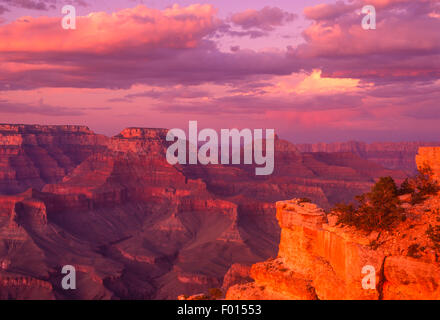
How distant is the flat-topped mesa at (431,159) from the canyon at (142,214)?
124 ft

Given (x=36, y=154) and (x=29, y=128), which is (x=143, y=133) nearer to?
(x=36, y=154)

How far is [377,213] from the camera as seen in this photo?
2108cm

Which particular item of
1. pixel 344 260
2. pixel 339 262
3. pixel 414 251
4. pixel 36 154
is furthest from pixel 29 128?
pixel 414 251

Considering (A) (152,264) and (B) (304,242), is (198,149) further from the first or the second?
(B) (304,242)

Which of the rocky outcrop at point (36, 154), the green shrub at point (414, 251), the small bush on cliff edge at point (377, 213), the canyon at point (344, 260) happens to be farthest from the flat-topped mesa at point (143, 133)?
the green shrub at point (414, 251)

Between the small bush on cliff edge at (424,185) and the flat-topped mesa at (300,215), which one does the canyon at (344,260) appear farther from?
the small bush on cliff edge at (424,185)

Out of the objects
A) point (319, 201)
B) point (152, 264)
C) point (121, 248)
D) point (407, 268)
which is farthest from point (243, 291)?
point (319, 201)

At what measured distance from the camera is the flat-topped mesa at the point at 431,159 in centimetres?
2710

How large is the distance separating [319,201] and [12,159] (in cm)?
11500

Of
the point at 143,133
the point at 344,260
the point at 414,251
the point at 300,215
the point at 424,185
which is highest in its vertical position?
the point at 143,133

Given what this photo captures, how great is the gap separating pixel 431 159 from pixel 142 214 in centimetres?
10244

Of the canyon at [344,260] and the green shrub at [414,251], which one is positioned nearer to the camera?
the canyon at [344,260]

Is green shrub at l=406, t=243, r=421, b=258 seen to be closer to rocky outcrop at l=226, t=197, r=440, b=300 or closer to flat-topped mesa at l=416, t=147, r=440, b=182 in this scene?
rocky outcrop at l=226, t=197, r=440, b=300
